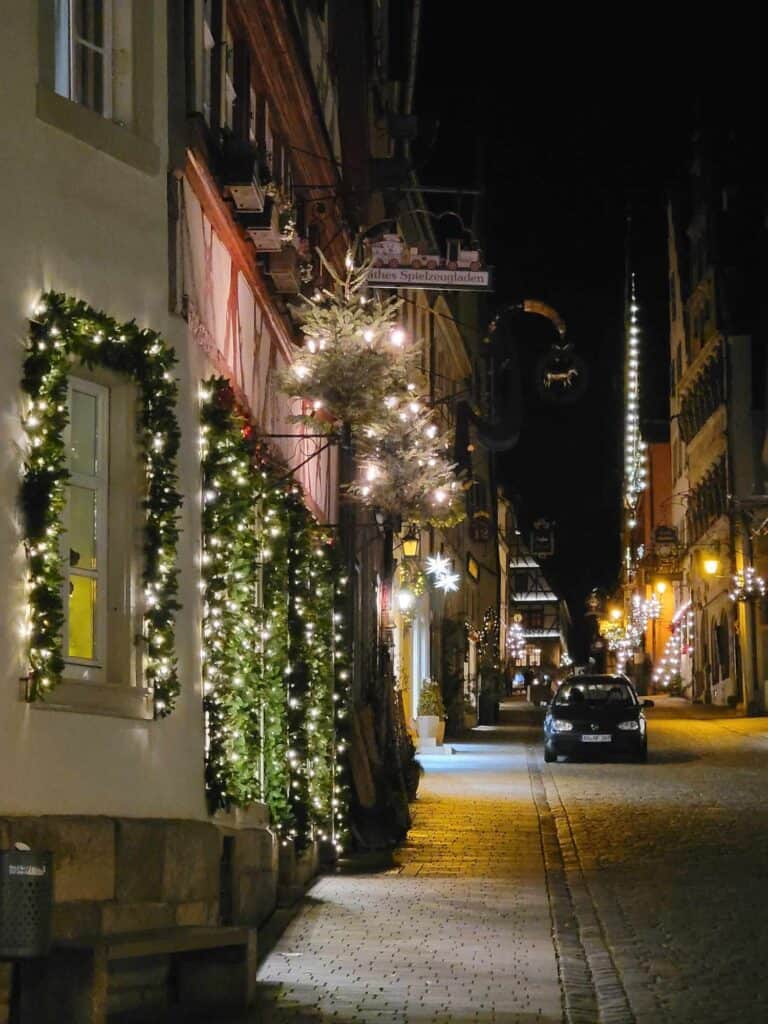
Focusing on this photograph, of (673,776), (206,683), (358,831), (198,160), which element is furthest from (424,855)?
(673,776)

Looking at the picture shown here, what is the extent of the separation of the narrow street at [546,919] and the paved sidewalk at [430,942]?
0.06ft

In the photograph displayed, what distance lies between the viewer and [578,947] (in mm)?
11844

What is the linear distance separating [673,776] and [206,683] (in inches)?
708

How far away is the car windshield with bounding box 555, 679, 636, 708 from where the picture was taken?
108ft

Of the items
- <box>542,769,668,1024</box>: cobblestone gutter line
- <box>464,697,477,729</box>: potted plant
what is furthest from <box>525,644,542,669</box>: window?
<box>542,769,668,1024</box>: cobblestone gutter line

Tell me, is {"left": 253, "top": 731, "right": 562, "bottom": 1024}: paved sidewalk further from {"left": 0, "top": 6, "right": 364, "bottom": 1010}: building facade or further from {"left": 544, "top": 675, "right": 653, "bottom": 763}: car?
{"left": 544, "top": 675, "right": 653, "bottom": 763}: car

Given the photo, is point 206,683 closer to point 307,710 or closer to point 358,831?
point 307,710

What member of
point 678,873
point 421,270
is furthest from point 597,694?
point 678,873

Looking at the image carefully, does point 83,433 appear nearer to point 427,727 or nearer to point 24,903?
point 24,903

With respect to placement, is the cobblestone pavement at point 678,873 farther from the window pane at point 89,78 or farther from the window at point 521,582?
the window at point 521,582

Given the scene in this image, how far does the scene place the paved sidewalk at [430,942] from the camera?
9562 mm

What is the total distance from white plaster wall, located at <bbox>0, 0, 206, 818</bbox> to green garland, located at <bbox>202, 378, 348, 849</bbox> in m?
0.31

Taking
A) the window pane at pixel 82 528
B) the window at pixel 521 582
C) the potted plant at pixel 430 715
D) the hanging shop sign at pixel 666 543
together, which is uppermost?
the window at pixel 521 582

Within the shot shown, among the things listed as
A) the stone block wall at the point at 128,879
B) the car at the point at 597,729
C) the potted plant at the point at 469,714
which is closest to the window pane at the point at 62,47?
the stone block wall at the point at 128,879
